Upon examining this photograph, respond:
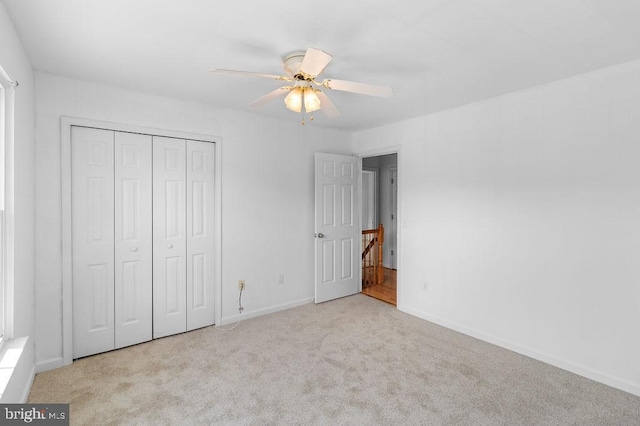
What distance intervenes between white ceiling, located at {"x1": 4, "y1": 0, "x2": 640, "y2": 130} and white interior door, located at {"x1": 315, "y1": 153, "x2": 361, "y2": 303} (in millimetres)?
1706

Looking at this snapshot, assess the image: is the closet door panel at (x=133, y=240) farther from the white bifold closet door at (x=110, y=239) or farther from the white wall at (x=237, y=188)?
the white wall at (x=237, y=188)

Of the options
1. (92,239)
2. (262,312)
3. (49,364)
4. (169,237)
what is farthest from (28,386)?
(262,312)

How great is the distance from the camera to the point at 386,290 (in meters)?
4.91

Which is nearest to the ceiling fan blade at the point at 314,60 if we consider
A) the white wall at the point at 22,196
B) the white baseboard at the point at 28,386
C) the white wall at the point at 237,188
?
the white wall at the point at 22,196

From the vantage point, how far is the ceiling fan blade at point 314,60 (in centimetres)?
171

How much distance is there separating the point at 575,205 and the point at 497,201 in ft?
2.06

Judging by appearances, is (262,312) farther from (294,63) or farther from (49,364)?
(294,63)

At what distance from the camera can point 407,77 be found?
8.68 ft

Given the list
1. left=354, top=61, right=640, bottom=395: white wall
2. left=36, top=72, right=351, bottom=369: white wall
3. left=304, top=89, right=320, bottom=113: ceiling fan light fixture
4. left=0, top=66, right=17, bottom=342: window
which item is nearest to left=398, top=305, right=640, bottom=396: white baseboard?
left=354, top=61, right=640, bottom=395: white wall

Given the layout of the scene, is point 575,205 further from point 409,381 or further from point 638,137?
point 409,381

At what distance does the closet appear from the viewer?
2807 millimetres

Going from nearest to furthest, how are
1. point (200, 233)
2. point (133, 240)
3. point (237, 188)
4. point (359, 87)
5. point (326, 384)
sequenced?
point (359, 87), point (326, 384), point (133, 240), point (200, 233), point (237, 188)

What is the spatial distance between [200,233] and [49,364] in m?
1.62

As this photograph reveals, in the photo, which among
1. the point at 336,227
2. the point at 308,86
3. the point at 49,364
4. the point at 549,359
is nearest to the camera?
the point at 308,86
